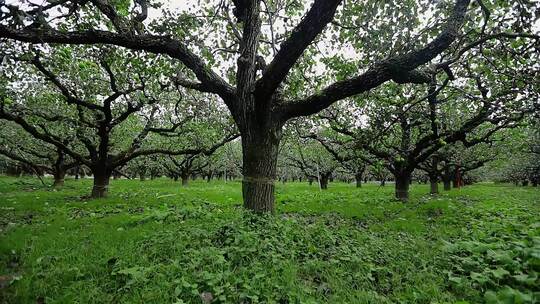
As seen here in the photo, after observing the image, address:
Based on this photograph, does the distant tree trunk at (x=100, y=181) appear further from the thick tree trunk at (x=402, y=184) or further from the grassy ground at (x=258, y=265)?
the thick tree trunk at (x=402, y=184)

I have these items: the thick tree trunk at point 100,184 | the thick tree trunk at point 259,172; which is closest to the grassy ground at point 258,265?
the thick tree trunk at point 259,172

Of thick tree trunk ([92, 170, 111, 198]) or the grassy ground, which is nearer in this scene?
the grassy ground

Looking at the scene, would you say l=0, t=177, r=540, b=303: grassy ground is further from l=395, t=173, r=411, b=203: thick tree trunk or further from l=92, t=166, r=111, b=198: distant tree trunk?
l=395, t=173, r=411, b=203: thick tree trunk

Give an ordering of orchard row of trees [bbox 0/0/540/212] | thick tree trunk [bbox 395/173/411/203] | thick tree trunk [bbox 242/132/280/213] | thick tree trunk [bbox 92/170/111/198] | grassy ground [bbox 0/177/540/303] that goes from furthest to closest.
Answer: thick tree trunk [bbox 395/173/411/203] < thick tree trunk [bbox 92/170/111/198] < thick tree trunk [bbox 242/132/280/213] < orchard row of trees [bbox 0/0/540/212] < grassy ground [bbox 0/177/540/303]

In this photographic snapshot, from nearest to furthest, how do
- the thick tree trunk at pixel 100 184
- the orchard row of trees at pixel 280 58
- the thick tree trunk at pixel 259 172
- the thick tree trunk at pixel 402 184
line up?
the orchard row of trees at pixel 280 58 < the thick tree trunk at pixel 259 172 < the thick tree trunk at pixel 100 184 < the thick tree trunk at pixel 402 184

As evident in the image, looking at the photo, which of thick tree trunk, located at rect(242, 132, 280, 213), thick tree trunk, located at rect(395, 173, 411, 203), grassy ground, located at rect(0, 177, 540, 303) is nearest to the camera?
grassy ground, located at rect(0, 177, 540, 303)

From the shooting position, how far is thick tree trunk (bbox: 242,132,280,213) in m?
7.29

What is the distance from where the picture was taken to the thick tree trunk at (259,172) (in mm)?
7285

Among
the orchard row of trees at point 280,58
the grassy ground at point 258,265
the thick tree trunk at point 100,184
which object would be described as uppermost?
the orchard row of trees at point 280,58

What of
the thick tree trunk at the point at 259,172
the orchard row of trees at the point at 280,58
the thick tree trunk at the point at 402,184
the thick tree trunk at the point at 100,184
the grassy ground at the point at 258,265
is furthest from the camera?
the thick tree trunk at the point at 402,184

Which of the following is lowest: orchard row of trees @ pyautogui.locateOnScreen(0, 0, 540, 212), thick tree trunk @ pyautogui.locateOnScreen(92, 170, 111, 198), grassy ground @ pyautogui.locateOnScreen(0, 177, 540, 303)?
grassy ground @ pyautogui.locateOnScreen(0, 177, 540, 303)

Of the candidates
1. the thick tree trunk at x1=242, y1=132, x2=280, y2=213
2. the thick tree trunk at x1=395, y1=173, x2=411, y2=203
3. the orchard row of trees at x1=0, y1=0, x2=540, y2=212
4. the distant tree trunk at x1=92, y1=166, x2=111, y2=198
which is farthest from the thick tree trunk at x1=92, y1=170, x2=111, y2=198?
the thick tree trunk at x1=395, y1=173, x2=411, y2=203

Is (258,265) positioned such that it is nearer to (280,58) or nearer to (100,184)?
(280,58)

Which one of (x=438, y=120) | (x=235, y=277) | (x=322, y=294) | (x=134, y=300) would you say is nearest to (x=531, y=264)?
(x=322, y=294)
